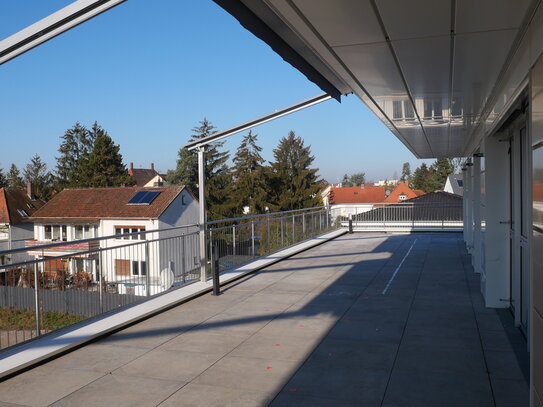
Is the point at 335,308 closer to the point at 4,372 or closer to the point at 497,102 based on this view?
the point at 497,102

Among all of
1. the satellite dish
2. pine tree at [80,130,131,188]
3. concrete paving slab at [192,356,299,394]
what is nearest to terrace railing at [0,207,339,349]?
the satellite dish

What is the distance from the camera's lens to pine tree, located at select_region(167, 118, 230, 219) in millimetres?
55156

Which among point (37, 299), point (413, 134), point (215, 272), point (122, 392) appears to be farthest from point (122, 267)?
point (413, 134)

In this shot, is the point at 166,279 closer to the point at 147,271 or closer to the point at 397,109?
the point at 147,271

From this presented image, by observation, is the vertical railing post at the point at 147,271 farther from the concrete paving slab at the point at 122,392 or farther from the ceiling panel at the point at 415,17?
the ceiling panel at the point at 415,17

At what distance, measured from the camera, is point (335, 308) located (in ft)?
25.8

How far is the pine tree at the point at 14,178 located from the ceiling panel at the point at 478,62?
3526 inches

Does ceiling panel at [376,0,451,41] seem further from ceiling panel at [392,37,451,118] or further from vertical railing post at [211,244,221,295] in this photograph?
vertical railing post at [211,244,221,295]

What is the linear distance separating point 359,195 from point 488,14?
93287 mm

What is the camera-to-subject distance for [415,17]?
145 inches

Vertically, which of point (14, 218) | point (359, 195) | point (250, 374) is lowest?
point (14, 218)

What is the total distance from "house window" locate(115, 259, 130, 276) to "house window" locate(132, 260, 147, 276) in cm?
14

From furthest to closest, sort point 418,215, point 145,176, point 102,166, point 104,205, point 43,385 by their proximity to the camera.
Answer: point 145,176 < point 102,166 < point 104,205 < point 418,215 < point 43,385

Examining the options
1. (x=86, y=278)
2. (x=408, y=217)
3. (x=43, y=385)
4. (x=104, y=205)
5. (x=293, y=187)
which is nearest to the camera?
(x=43, y=385)
